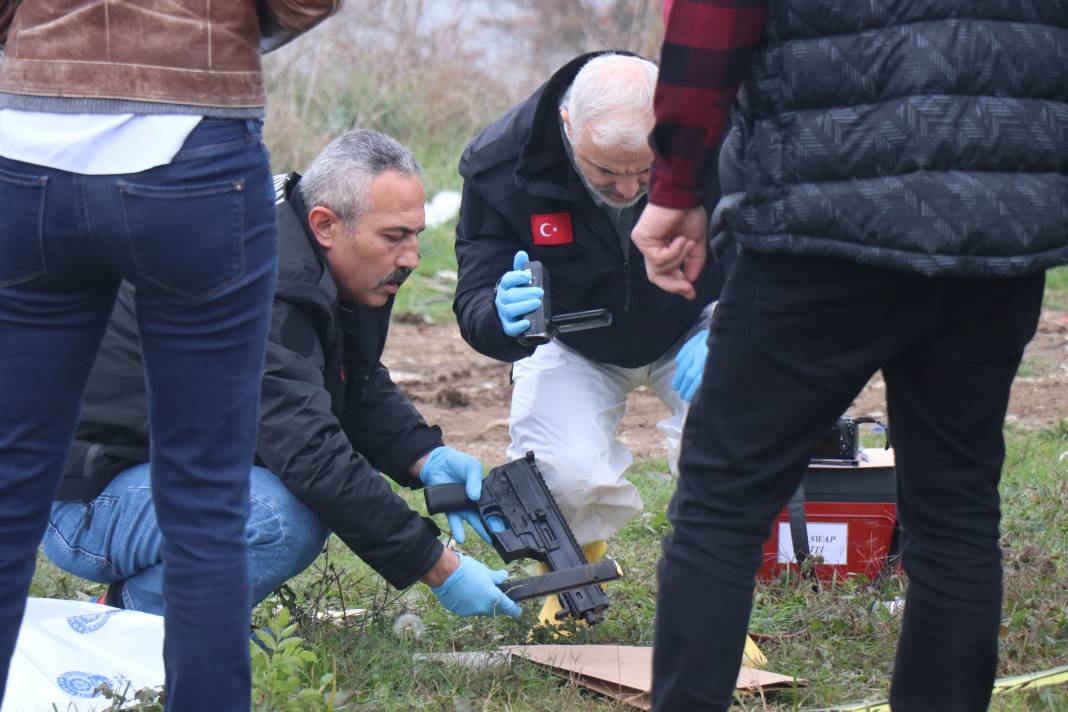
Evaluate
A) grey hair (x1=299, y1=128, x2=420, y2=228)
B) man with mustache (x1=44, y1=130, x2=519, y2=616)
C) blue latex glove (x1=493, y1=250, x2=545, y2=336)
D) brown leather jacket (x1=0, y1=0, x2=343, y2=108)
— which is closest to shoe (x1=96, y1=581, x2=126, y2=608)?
man with mustache (x1=44, y1=130, x2=519, y2=616)

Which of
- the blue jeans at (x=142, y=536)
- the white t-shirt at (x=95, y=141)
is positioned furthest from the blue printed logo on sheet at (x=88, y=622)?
the white t-shirt at (x=95, y=141)

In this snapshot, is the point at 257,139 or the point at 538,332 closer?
the point at 257,139

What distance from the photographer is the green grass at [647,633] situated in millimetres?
2500

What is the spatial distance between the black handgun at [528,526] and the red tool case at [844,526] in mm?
519

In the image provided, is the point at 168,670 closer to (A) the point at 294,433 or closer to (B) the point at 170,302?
(B) the point at 170,302

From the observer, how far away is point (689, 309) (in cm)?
347

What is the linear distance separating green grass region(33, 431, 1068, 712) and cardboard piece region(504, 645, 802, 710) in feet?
0.08

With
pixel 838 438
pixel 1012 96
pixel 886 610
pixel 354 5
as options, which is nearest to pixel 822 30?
pixel 1012 96

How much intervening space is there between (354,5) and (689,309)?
799 centimetres

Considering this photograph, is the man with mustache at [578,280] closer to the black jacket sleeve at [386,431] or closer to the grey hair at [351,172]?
the black jacket sleeve at [386,431]

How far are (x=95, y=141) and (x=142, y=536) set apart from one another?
125 cm

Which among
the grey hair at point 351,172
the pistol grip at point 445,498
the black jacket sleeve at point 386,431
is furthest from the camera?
the black jacket sleeve at point 386,431

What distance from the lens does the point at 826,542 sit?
325 cm

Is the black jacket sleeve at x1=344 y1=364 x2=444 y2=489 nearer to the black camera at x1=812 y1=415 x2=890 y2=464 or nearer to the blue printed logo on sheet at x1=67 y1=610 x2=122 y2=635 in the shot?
the blue printed logo on sheet at x1=67 y1=610 x2=122 y2=635
